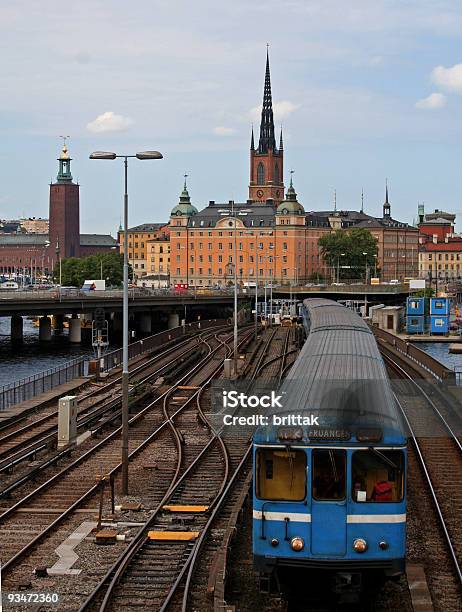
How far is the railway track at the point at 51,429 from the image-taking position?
2748 cm

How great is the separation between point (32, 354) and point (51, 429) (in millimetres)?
55465

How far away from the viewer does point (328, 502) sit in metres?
15.4

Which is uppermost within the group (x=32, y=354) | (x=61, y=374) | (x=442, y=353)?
(x=61, y=374)

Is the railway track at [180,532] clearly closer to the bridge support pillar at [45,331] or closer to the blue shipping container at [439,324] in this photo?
the blue shipping container at [439,324]

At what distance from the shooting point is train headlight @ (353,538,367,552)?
15.3 m

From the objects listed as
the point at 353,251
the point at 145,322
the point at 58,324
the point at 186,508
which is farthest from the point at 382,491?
the point at 353,251

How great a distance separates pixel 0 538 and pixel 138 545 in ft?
9.64

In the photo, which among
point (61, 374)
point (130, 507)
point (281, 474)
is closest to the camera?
point (281, 474)

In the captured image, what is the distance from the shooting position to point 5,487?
25453 millimetres

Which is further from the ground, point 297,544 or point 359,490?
point 359,490

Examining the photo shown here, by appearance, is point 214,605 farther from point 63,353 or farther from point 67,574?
point 63,353

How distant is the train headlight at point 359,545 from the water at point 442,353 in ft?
193

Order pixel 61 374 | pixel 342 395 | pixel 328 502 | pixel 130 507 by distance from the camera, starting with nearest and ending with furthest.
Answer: pixel 328 502
pixel 342 395
pixel 130 507
pixel 61 374

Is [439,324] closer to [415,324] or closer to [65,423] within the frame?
[415,324]
